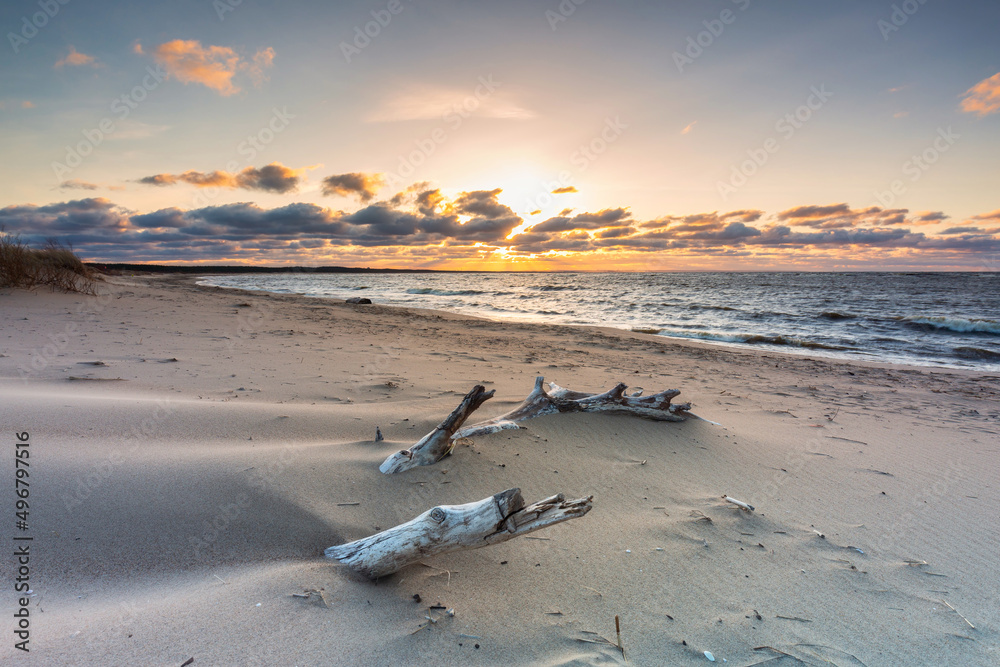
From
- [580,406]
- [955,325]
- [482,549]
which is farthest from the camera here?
[955,325]

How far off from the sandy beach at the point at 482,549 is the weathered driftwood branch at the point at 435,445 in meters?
0.11

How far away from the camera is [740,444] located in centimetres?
448

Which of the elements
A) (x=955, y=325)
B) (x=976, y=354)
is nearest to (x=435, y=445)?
(x=976, y=354)

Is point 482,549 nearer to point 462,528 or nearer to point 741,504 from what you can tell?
point 462,528

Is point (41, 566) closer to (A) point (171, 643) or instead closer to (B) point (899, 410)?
(A) point (171, 643)

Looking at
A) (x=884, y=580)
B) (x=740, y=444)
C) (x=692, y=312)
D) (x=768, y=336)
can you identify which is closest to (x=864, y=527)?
(x=884, y=580)

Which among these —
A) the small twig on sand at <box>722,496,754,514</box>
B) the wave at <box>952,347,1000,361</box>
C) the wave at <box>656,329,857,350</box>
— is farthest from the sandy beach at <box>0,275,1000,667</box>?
the wave at <box>952,347,1000,361</box>

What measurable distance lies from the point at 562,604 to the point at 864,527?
236 centimetres

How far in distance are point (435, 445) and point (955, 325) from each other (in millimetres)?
23519

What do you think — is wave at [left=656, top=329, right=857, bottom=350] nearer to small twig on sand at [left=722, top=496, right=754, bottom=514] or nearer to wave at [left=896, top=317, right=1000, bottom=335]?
wave at [left=896, top=317, right=1000, bottom=335]

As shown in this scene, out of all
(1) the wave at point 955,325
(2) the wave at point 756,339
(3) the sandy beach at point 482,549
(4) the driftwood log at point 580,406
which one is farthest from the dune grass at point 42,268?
(1) the wave at point 955,325

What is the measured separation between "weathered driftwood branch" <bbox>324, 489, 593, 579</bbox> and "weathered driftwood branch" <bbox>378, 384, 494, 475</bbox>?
1.02 meters

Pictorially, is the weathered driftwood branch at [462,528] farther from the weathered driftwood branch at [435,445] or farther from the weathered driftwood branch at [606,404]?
the weathered driftwood branch at [606,404]

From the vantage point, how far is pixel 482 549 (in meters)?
2.62
